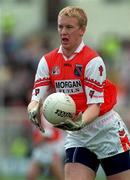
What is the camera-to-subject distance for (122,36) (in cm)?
2491

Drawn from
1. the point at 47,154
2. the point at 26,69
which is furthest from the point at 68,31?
the point at 26,69

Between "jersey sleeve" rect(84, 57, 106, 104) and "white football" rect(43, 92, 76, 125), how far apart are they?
12.9 inches

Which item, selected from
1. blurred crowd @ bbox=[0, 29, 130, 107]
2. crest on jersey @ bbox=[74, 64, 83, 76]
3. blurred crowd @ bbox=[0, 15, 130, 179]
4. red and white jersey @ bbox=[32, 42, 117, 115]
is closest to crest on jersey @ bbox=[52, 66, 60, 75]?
red and white jersey @ bbox=[32, 42, 117, 115]

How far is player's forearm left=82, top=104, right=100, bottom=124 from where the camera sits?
343 inches

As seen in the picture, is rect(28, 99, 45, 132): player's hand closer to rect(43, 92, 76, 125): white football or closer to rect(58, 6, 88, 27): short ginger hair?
rect(43, 92, 76, 125): white football

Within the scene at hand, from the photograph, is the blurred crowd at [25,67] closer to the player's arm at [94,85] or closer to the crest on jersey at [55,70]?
the crest on jersey at [55,70]

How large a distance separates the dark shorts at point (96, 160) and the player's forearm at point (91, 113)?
528 millimetres

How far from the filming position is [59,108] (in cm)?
854

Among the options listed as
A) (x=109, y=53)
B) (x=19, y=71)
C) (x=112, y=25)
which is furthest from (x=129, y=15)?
(x=19, y=71)

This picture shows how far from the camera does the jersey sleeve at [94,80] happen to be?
8898 mm

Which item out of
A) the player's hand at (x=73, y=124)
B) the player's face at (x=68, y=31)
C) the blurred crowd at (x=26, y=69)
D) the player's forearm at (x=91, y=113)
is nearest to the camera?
the player's hand at (x=73, y=124)

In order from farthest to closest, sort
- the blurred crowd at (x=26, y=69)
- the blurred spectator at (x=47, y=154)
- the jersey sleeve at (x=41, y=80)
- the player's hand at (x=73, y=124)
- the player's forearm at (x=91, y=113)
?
the blurred crowd at (x=26, y=69)
the blurred spectator at (x=47, y=154)
the jersey sleeve at (x=41, y=80)
the player's forearm at (x=91, y=113)
the player's hand at (x=73, y=124)

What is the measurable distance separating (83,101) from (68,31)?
2.35ft

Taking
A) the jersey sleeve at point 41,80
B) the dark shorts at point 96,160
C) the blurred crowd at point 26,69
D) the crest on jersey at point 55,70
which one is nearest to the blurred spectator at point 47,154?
the blurred crowd at point 26,69
